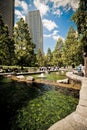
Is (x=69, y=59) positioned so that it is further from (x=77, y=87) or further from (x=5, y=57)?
(x=77, y=87)

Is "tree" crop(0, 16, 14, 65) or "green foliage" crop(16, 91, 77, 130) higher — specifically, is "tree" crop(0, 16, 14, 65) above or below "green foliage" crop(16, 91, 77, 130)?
above

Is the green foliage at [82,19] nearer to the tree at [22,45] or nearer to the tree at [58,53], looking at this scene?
the tree at [22,45]

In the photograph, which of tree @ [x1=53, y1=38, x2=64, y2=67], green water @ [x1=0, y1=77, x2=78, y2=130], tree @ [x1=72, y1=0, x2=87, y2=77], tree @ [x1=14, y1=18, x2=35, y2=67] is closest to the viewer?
green water @ [x1=0, y1=77, x2=78, y2=130]

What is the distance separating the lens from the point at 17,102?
548 inches

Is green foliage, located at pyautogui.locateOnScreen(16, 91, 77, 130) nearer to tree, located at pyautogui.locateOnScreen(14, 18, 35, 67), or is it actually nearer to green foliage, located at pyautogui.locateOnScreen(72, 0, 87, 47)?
green foliage, located at pyautogui.locateOnScreen(72, 0, 87, 47)

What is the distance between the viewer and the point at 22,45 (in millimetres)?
47156

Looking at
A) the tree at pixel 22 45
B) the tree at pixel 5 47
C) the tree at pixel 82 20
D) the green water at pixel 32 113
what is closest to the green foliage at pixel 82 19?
the tree at pixel 82 20

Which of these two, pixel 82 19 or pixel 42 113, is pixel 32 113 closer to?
pixel 42 113

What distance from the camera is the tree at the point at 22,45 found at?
151ft

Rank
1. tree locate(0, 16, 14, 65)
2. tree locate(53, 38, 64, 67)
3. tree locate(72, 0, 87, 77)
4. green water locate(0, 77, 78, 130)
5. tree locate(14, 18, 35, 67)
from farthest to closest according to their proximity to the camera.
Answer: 1. tree locate(53, 38, 64, 67)
2. tree locate(14, 18, 35, 67)
3. tree locate(0, 16, 14, 65)
4. tree locate(72, 0, 87, 77)
5. green water locate(0, 77, 78, 130)

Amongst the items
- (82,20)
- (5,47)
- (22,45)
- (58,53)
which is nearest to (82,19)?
(82,20)

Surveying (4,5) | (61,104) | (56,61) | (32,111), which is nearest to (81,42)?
(61,104)

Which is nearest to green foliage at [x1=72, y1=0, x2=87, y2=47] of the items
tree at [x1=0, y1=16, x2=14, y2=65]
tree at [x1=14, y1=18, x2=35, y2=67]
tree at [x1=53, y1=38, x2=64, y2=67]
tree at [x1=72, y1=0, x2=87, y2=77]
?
tree at [x1=72, y1=0, x2=87, y2=77]

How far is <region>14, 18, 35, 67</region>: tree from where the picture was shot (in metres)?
46.1
